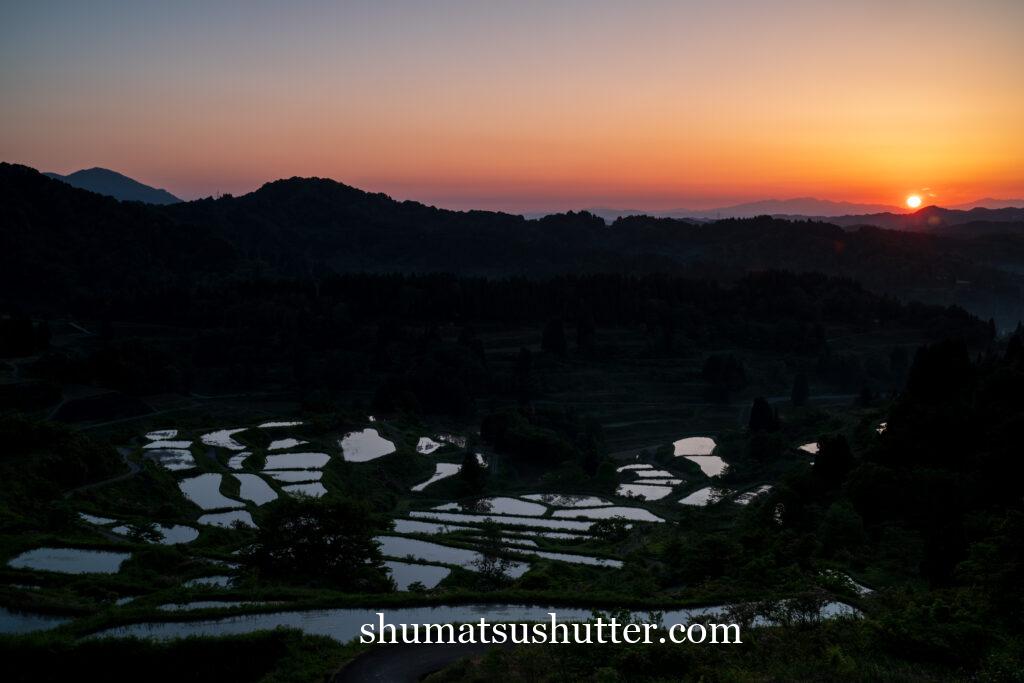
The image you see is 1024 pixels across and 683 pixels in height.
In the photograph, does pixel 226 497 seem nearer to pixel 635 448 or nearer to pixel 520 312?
pixel 635 448

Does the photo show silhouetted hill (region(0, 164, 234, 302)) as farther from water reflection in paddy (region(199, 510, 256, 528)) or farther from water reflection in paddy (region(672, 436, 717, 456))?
water reflection in paddy (region(199, 510, 256, 528))

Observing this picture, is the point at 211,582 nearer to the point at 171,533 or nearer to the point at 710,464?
the point at 171,533

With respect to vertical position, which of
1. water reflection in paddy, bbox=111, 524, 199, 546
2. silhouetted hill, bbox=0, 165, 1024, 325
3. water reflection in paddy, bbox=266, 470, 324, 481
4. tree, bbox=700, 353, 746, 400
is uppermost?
silhouetted hill, bbox=0, 165, 1024, 325

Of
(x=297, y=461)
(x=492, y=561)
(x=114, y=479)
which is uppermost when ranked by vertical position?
(x=114, y=479)

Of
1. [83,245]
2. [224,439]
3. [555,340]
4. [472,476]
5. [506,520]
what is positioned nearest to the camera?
[506,520]

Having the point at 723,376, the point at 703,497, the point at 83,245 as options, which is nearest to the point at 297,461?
the point at 703,497

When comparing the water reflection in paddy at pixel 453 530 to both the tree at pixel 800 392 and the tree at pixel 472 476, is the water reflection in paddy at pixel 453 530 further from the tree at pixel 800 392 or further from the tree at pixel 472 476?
the tree at pixel 800 392

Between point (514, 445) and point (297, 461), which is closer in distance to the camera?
point (297, 461)

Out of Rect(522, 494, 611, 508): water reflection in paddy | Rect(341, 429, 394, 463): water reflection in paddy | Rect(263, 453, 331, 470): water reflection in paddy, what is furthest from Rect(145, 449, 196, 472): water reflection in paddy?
Rect(522, 494, 611, 508): water reflection in paddy

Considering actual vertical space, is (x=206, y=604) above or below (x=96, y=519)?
above

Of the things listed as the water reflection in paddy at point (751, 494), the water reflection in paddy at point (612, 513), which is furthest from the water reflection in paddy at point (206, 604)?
the water reflection in paddy at point (751, 494)

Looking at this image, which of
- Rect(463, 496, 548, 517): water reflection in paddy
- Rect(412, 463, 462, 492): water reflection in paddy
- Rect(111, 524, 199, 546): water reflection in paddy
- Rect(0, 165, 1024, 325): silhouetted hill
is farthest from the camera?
Rect(0, 165, 1024, 325): silhouetted hill
